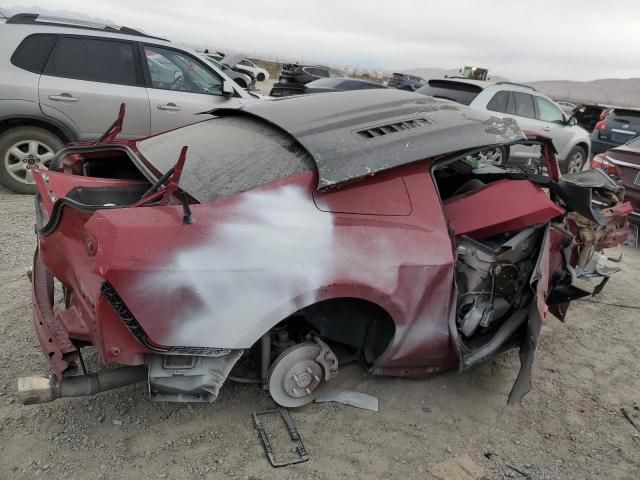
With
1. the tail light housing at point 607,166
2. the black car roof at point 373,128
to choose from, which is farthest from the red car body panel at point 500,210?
the tail light housing at point 607,166

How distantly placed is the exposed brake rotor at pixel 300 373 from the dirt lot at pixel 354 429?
128 mm

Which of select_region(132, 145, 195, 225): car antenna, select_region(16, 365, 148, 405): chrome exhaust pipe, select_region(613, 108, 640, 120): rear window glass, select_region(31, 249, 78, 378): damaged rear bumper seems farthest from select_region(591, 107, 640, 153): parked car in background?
select_region(31, 249, 78, 378): damaged rear bumper

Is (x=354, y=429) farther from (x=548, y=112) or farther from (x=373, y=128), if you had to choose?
(x=548, y=112)

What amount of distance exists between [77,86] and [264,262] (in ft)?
14.3

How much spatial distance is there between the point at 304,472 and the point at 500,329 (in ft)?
4.48

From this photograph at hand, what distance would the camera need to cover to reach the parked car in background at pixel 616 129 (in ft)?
31.7

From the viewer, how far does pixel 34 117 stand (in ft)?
17.2

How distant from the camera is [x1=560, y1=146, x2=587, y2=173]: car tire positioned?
31.0 feet

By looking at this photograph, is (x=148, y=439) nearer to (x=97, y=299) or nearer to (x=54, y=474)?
(x=54, y=474)

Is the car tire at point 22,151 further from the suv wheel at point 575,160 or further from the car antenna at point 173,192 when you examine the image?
the suv wheel at point 575,160

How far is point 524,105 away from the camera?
845 centimetres

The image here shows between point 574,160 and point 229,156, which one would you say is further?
point 574,160

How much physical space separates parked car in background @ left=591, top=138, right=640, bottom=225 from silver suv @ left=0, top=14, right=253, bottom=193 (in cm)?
475

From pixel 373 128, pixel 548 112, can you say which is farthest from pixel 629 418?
pixel 548 112
